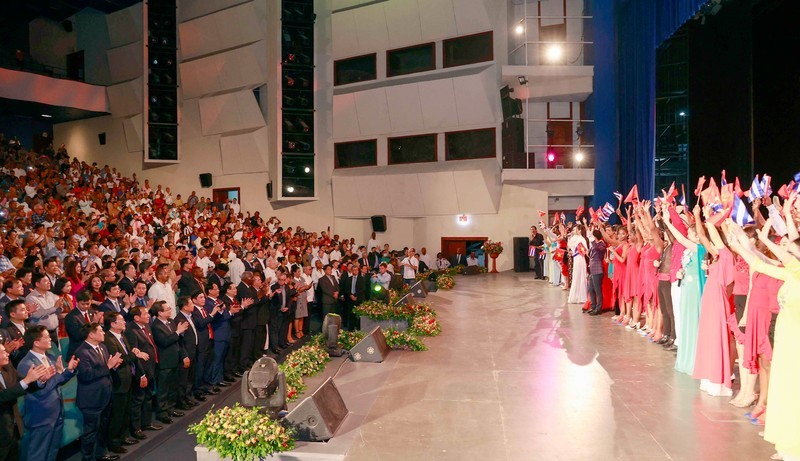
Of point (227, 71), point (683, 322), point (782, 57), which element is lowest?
point (683, 322)

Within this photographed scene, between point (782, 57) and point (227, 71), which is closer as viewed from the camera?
point (782, 57)

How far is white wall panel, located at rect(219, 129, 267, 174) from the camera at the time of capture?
2239 centimetres

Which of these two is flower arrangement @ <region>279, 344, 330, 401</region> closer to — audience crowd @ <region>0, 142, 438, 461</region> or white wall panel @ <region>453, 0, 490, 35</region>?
Result: audience crowd @ <region>0, 142, 438, 461</region>

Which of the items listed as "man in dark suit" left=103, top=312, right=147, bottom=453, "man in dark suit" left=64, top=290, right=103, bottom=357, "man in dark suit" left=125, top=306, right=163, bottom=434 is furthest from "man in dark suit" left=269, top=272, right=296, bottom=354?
"man in dark suit" left=103, top=312, right=147, bottom=453

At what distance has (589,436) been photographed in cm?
548

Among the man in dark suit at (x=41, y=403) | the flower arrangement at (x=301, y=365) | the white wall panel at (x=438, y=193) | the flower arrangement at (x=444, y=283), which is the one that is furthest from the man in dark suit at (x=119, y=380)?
the white wall panel at (x=438, y=193)

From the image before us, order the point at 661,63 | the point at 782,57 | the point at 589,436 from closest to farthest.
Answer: the point at 589,436, the point at 782,57, the point at 661,63

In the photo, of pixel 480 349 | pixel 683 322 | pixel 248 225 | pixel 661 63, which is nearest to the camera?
pixel 683 322

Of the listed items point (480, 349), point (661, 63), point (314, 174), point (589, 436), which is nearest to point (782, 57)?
point (661, 63)

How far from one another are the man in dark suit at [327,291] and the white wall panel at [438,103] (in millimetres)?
10739

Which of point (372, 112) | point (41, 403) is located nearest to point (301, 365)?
point (41, 403)

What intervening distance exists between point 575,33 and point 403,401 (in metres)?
17.3

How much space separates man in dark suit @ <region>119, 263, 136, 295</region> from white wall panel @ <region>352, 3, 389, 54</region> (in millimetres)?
15830

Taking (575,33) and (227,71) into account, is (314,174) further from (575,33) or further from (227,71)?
(575,33)
